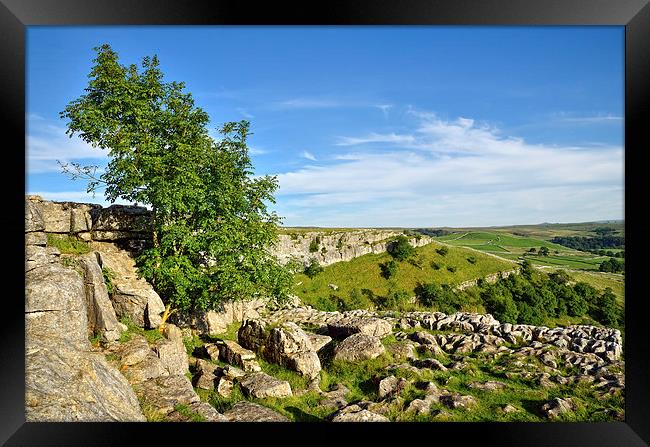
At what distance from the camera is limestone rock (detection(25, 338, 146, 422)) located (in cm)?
493

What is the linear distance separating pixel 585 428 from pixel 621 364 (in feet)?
29.1

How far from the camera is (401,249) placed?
165ft

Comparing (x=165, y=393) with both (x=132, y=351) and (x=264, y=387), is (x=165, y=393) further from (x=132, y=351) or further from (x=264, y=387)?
(x=264, y=387)

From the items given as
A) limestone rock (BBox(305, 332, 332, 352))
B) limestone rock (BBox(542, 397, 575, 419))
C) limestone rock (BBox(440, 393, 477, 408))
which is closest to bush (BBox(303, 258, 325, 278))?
limestone rock (BBox(305, 332, 332, 352))

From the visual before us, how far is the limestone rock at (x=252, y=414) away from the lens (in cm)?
727

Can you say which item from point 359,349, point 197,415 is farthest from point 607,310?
point 197,415

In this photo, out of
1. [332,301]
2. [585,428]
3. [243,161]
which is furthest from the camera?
[332,301]

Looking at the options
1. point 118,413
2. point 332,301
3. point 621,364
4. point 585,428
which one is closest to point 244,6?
point 118,413

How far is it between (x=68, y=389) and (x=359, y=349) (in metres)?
7.94

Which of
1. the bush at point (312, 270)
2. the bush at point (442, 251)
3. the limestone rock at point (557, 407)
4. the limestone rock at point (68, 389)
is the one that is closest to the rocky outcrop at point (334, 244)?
the bush at point (312, 270)

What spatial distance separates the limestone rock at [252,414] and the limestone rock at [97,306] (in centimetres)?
284

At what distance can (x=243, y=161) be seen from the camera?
11500 mm

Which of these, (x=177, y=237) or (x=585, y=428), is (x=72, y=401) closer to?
(x=177, y=237)

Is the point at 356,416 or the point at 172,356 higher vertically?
the point at 172,356
